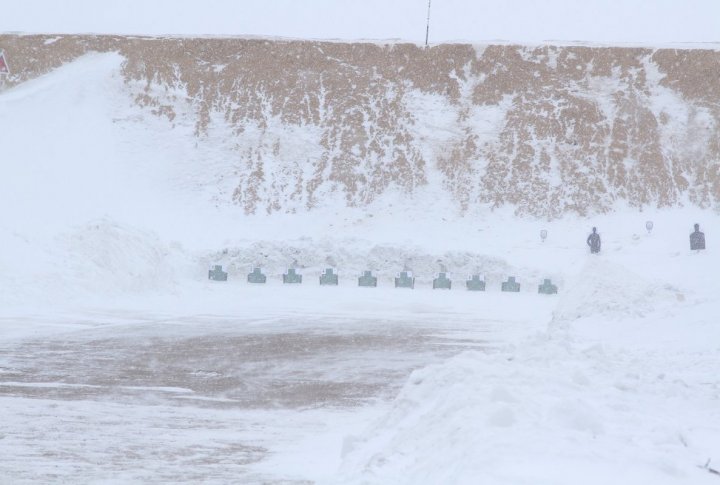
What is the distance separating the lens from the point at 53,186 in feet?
107

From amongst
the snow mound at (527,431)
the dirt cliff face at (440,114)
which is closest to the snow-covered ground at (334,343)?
A: the snow mound at (527,431)

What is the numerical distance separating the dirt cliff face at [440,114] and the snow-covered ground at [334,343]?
1736 mm

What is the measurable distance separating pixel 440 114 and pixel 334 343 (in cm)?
2795

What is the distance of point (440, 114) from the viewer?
41188mm

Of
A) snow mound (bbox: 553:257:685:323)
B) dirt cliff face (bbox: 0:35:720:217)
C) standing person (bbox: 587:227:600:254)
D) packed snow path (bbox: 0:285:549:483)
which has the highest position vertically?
dirt cliff face (bbox: 0:35:720:217)

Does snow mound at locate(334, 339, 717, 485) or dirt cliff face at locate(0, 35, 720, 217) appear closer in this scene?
snow mound at locate(334, 339, 717, 485)

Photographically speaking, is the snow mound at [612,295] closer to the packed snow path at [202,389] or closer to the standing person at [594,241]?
the packed snow path at [202,389]

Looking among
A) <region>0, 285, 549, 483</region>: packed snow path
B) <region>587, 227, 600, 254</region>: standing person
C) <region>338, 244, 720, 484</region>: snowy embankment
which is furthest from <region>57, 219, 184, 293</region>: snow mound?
<region>587, 227, 600, 254</region>: standing person

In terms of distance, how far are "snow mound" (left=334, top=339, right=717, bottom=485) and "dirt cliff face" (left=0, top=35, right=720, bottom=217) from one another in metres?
29.0

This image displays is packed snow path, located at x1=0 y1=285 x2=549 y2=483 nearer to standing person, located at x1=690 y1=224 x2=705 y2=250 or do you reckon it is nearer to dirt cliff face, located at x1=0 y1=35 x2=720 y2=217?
standing person, located at x1=690 y1=224 x2=705 y2=250

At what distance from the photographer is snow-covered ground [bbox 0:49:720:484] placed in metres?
5.88

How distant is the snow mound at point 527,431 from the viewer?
4879mm

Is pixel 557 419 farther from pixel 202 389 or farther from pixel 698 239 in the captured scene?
pixel 698 239

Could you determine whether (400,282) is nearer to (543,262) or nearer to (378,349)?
(543,262)
